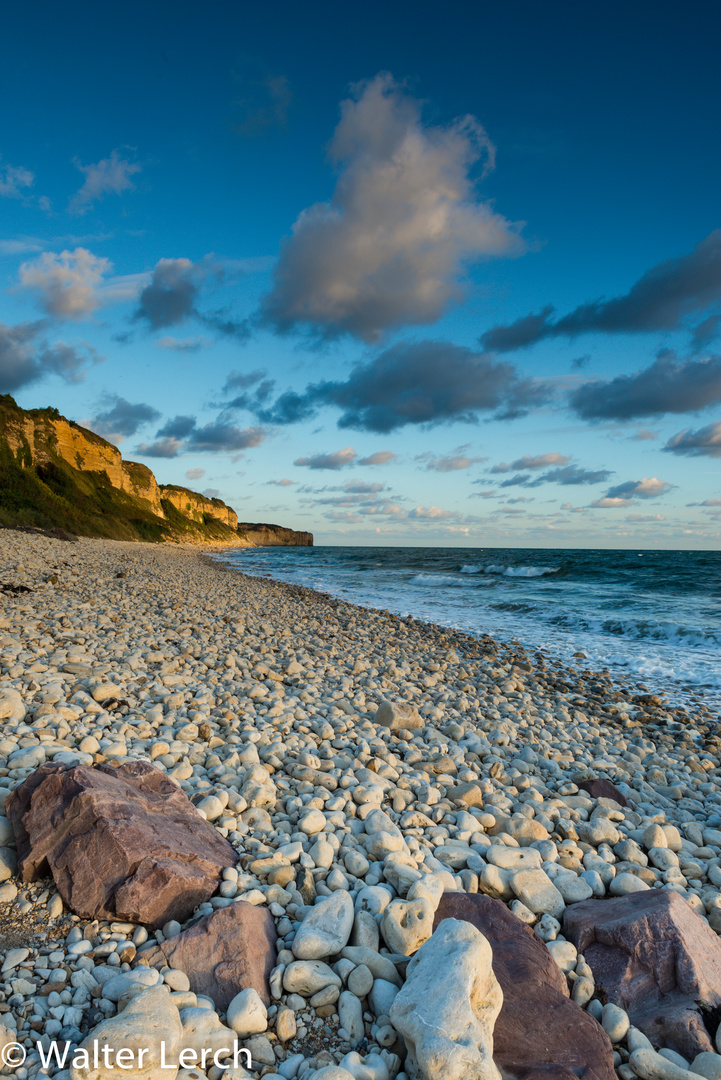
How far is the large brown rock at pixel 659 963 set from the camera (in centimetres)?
251

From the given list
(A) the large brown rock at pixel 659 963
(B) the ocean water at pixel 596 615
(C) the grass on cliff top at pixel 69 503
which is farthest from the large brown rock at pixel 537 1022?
(C) the grass on cliff top at pixel 69 503

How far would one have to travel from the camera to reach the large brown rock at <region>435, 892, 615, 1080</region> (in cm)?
221

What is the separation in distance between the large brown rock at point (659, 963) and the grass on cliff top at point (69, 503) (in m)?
34.1

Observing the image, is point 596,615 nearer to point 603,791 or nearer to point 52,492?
point 603,791

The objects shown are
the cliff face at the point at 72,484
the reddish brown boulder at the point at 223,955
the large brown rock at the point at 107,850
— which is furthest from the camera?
the cliff face at the point at 72,484

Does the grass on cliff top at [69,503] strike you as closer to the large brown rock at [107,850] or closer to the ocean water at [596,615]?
the ocean water at [596,615]

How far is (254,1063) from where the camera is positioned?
2.11 m

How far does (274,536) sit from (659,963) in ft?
533

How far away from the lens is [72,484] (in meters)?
50.2

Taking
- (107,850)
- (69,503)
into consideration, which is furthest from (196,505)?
(107,850)

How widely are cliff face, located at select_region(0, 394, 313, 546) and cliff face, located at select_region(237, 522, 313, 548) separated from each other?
58.5m

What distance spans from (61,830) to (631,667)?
39.6 ft

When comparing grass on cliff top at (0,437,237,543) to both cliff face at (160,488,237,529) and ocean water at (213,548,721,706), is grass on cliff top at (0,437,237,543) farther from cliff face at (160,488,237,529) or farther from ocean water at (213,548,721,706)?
cliff face at (160,488,237,529)

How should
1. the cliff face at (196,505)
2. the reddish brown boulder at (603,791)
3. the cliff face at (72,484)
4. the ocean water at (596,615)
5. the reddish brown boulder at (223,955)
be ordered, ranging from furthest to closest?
the cliff face at (196,505)
the cliff face at (72,484)
the ocean water at (596,615)
the reddish brown boulder at (603,791)
the reddish brown boulder at (223,955)
